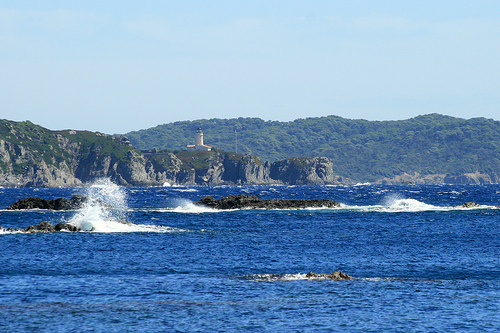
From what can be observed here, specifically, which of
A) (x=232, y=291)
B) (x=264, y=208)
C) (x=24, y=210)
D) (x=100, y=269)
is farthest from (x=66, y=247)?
(x=264, y=208)

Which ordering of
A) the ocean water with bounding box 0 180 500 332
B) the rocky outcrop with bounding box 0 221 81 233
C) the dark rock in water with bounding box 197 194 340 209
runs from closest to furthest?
the ocean water with bounding box 0 180 500 332 → the rocky outcrop with bounding box 0 221 81 233 → the dark rock in water with bounding box 197 194 340 209

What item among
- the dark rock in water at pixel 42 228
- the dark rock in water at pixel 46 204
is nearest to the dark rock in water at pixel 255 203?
the dark rock in water at pixel 46 204

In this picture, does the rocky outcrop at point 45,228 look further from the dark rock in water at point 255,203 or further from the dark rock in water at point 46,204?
the dark rock in water at point 255,203

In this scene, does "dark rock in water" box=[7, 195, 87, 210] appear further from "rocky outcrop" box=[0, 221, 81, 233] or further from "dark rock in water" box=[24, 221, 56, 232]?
"dark rock in water" box=[24, 221, 56, 232]

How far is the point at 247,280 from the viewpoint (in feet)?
99.9

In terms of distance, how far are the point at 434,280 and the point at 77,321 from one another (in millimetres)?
18270

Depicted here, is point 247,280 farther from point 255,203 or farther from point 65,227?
point 255,203

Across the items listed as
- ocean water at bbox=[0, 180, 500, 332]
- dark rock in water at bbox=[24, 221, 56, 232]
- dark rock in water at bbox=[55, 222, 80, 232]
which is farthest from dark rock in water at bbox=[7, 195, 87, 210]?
dark rock in water at bbox=[24, 221, 56, 232]

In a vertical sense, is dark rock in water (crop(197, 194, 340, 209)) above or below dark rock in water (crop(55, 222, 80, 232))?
above

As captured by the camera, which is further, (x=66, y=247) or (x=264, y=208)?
(x=264, y=208)

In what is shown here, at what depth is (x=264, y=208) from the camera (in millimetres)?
93562

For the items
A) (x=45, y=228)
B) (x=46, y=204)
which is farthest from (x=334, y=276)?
(x=46, y=204)

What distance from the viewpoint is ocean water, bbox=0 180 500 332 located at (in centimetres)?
2228

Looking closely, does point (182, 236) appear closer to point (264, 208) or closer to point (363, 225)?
point (363, 225)
